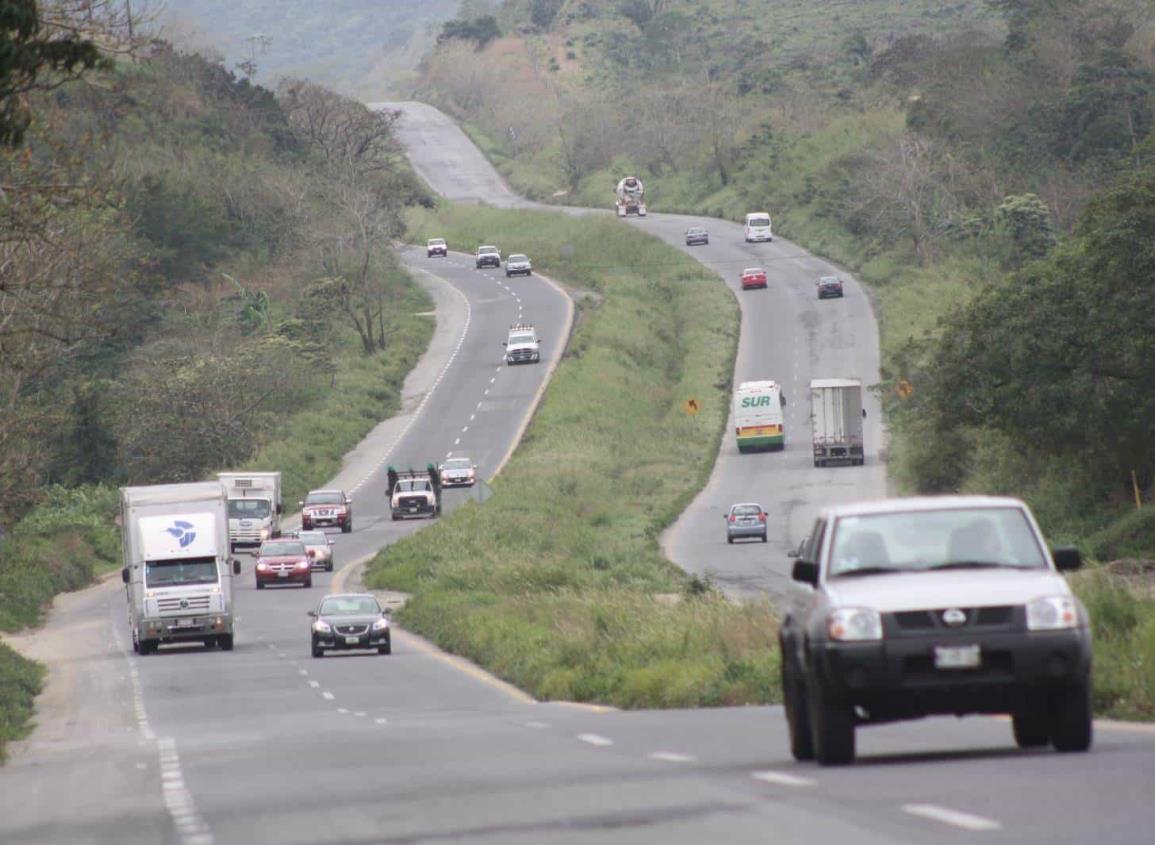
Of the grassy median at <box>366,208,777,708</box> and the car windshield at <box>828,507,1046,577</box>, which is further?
the grassy median at <box>366,208,777,708</box>

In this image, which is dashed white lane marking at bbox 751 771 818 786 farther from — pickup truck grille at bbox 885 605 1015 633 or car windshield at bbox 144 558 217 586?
car windshield at bbox 144 558 217 586

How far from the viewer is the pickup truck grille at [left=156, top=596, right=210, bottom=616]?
40969mm

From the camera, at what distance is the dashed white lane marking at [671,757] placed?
1412 centimetres

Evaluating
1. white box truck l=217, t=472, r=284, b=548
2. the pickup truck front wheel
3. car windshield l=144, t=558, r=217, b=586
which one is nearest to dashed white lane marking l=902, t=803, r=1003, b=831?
the pickup truck front wheel

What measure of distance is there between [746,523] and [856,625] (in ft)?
158

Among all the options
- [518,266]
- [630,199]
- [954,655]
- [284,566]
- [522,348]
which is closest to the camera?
[954,655]

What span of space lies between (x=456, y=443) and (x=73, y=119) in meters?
28.9

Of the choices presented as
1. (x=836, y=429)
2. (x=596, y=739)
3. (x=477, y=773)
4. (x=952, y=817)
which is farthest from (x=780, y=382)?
(x=952, y=817)

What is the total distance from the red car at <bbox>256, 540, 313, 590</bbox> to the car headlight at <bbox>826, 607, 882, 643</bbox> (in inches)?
1792

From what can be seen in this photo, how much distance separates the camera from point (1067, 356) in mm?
53375

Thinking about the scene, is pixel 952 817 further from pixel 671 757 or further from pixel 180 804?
pixel 180 804

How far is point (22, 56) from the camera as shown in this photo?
15148 millimetres

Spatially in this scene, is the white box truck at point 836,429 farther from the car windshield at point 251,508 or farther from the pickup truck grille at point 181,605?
the pickup truck grille at point 181,605

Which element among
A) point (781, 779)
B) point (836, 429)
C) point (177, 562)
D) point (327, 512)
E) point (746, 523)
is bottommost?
point (781, 779)
